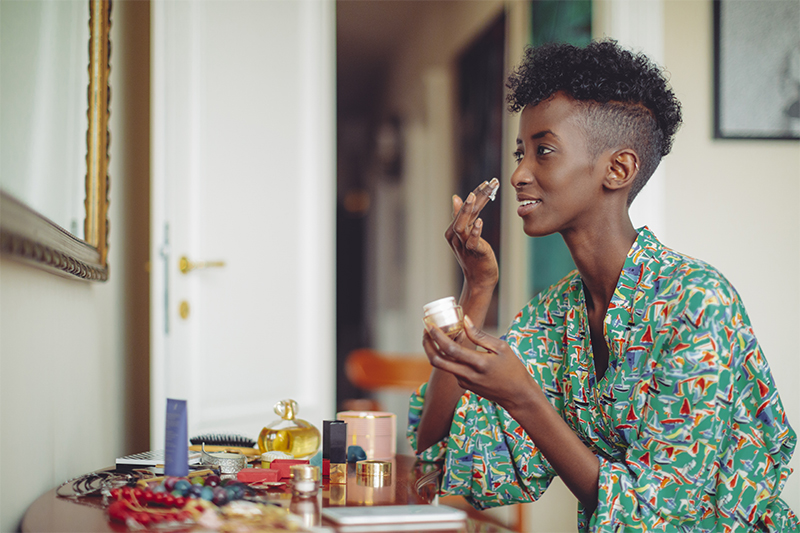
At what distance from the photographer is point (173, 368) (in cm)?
208

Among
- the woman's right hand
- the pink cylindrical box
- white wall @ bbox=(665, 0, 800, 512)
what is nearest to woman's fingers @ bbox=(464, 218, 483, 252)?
the woman's right hand

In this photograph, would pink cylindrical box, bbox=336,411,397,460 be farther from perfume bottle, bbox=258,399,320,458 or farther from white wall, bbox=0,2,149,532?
white wall, bbox=0,2,149,532

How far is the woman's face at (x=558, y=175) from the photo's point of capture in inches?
→ 47.1

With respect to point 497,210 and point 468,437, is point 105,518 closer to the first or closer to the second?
point 468,437

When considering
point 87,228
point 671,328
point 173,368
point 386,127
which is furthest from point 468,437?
point 386,127

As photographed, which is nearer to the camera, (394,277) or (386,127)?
(394,277)

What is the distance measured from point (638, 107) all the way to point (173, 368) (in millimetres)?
1556

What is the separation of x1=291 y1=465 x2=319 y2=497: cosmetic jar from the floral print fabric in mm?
354

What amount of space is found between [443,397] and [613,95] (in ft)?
2.15

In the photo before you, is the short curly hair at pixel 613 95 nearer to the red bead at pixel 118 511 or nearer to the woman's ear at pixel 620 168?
the woman's ear at pixel 620 168

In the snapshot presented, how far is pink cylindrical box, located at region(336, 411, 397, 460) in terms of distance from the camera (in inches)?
49.8

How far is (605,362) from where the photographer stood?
1.22 m

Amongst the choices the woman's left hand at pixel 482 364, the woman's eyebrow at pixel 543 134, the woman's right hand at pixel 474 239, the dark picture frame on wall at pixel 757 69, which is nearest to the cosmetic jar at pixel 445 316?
the woman's left hand at pixel 482 364

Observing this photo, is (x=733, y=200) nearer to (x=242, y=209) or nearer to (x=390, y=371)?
(x=242, y=209)
